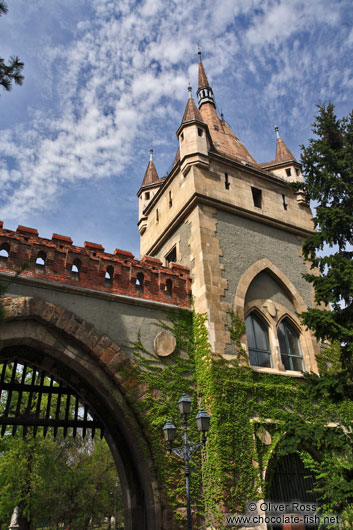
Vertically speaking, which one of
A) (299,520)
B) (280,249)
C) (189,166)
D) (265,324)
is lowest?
(299,520)

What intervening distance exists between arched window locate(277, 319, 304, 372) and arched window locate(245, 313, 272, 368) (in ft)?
1.75

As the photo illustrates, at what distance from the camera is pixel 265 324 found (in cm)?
1131

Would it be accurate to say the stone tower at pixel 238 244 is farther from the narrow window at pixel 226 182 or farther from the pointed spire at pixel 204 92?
the pointed spire at pixel 204 92

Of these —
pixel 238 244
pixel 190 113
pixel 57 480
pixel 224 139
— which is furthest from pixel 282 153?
pixel 57 480

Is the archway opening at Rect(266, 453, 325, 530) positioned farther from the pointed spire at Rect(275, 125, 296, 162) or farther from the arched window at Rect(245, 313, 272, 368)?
the pointed spire at Rect(275, 125, 296, 162)

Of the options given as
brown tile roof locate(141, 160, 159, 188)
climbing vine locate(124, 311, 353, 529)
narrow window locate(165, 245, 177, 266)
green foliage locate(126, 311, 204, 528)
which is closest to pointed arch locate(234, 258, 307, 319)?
climbing vine locate(124, 311, 353, 529)

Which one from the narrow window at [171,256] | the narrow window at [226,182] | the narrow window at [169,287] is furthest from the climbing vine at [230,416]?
the narrow window at [226,182]

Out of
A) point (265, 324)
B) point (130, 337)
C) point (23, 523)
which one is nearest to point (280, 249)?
point (265, 324)

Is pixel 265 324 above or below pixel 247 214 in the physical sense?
below

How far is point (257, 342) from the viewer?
10875mm

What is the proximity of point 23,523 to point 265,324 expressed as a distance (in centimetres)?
1488

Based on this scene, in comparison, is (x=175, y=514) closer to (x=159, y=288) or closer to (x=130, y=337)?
(x=130, y=337)

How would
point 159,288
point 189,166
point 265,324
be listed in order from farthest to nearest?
1. point 189,166
2. point 265,324
3. point 159,288

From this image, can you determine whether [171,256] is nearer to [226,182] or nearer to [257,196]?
[226,182]
